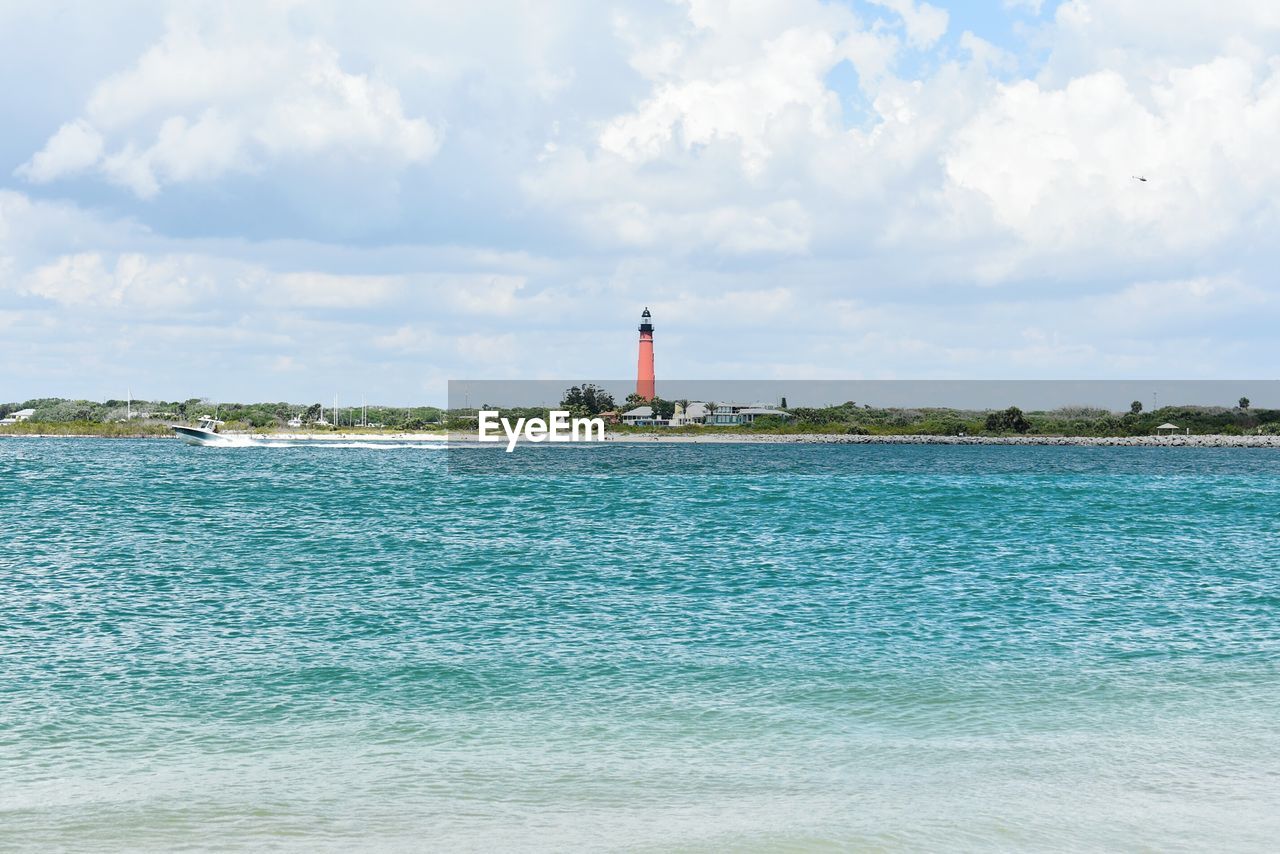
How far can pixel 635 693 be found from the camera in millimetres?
16141

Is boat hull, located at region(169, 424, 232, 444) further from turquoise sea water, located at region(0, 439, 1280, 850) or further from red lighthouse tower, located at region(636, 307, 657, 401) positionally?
turquoise sea water, located at region(0, 439, 1280, 850)

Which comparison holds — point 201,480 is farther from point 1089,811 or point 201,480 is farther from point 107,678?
point 1089,811

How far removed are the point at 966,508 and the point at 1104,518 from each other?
694cm

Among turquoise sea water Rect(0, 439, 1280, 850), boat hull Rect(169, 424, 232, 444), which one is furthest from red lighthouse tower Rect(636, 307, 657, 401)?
turquoise sea water Rect(0, 439, 1280, 850)

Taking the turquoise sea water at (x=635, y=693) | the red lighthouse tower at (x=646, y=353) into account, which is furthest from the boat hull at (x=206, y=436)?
the turquoise sea water at (x=635, y=693)

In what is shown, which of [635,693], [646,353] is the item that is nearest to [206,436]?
[646,353]

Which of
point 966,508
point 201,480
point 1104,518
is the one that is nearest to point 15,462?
point 201,480

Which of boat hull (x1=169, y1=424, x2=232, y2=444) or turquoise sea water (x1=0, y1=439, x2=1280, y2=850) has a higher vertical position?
boat hull (x1=169, y1=424, x2=232, y2=444)

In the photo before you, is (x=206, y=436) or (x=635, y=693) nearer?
(x=635, y=693)

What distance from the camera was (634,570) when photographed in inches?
1220

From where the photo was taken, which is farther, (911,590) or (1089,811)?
(911,590)

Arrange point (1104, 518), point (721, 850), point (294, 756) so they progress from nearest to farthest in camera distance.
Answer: point (721, 850)
point (294, 756)
point (1104, 518)

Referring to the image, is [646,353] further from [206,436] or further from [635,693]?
[635,693]

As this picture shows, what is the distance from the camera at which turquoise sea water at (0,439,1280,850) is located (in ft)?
34.6
